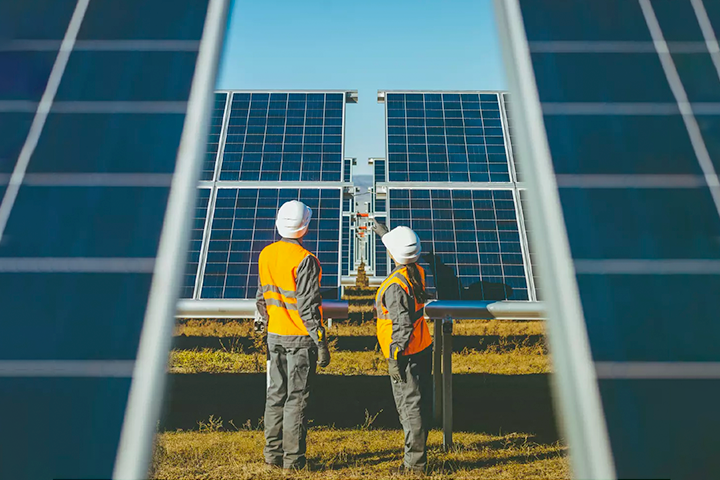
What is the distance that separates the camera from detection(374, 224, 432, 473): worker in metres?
4.13

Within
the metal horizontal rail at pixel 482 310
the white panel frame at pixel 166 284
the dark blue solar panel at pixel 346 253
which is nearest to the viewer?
the white panel frame at pixel 166 284

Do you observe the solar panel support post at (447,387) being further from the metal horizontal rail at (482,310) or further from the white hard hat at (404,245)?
the white hard hat at (404,245)

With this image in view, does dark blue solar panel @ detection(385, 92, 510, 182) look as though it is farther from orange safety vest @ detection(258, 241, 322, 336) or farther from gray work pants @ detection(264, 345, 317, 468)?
gray work pants @ detection(264, 345, 317, 468)

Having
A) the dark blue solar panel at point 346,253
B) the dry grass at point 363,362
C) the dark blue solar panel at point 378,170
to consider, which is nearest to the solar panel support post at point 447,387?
the dry grass at point 363,362

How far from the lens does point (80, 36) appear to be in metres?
1.84

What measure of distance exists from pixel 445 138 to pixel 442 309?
4.93 m

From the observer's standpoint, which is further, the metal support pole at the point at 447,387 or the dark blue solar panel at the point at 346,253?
the dark blue solar panel at the point at 346,253

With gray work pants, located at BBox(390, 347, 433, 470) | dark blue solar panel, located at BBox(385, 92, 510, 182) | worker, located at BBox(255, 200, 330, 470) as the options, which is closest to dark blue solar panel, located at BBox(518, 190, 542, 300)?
dark blue solar panel, located at BBox(385, 92, 510, 182)

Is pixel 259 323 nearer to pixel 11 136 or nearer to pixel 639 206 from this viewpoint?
pixel 11 136

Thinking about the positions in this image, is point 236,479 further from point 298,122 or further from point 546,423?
point 298,122

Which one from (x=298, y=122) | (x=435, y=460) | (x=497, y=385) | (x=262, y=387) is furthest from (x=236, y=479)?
(x=298, y=122)

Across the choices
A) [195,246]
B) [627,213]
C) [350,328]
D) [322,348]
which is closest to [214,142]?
[195,246]

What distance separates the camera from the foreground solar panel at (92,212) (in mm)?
1371

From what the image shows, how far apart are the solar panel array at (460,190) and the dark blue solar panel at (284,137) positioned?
3.46ft
